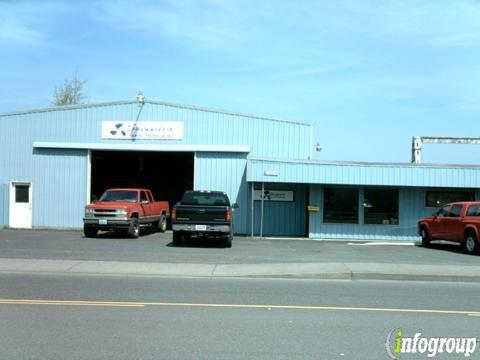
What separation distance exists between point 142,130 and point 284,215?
8.05 meters

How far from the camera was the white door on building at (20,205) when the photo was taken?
2850 cm

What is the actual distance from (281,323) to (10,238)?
1680 cm

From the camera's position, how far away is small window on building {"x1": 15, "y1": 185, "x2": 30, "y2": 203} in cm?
2869

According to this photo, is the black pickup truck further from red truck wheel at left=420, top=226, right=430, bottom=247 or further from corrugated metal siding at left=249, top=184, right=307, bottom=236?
red truck wheel at left=420, top=226, right=430, bottom=247

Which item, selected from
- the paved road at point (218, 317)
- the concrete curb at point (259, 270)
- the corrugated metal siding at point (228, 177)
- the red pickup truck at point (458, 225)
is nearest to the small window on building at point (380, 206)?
the red pickup truck at point (458, 225)

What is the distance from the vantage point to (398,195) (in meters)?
26.5

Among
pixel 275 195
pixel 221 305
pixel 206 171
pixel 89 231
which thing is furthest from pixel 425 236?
pixel 221 305

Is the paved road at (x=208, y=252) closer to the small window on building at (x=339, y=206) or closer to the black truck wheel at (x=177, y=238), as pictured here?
the black truck wheel at (x=177, y=238)

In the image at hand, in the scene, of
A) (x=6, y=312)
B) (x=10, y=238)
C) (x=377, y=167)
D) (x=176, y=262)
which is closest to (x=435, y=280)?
(x=176, y=262)

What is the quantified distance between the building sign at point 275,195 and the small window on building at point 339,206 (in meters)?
1.83

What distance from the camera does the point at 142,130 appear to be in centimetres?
2862

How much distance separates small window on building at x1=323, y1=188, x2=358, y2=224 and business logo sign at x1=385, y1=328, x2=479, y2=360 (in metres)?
19.2

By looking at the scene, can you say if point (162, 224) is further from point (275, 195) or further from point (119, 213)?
point (275, 195)

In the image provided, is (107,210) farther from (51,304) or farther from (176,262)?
(51,304)
